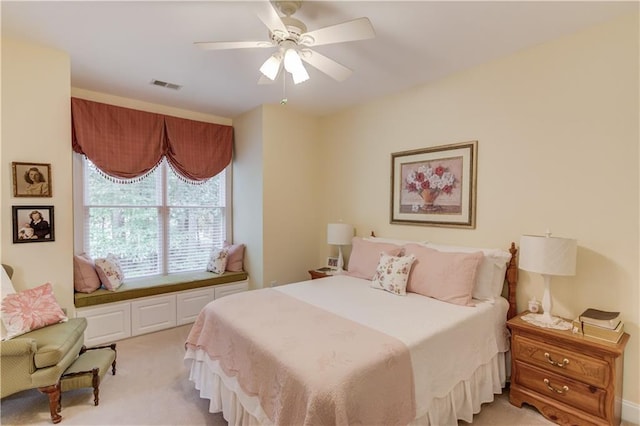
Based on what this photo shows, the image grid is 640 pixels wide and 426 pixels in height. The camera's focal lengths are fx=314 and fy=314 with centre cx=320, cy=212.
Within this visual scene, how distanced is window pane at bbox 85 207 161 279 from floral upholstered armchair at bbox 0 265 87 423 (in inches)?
54.0

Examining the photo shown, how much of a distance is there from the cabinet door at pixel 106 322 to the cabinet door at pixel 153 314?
0.22 feet

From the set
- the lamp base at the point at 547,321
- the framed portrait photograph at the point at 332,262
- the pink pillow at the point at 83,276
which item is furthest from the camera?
the framed portrait photograph at the point at 332,262

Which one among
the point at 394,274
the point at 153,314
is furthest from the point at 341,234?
the point at 153,314

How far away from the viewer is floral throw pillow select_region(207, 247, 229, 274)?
4.12 m

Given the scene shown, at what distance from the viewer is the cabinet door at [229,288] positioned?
4.04 meters

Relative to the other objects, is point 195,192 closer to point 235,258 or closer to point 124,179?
point 124,179

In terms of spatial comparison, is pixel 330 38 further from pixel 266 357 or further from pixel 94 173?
pixel 94 173

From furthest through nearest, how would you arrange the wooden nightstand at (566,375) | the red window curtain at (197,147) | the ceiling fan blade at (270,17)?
the red window curtain at (197,147) → the wooden nightstand at (566,375) → the ceiling fan blade at (270,17)

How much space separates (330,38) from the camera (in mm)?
1848

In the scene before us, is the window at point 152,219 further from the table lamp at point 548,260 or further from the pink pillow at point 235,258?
the table lamp at point 548,260

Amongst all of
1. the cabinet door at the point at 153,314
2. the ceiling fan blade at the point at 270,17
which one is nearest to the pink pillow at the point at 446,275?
the ceiling fan blade at the point at 270,17

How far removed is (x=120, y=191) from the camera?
376 cm

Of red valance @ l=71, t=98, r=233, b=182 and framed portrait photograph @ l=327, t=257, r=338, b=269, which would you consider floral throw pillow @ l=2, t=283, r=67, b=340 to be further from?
framed portrait photograph @ l=327, t=257, r=338, b=269

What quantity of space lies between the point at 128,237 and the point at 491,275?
392cm
